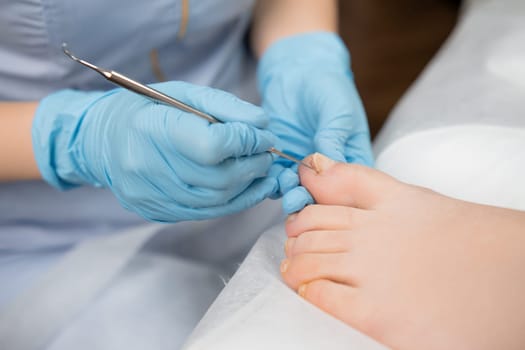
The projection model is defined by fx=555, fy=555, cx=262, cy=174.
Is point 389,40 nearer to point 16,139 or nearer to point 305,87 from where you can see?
point 305,87

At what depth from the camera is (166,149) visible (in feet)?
2.06

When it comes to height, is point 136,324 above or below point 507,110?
below

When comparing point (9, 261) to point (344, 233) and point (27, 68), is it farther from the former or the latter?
point (344, 233)

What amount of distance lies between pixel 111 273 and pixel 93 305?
0.05 metres

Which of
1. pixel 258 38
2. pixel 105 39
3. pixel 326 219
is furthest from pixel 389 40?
pixel 326 219

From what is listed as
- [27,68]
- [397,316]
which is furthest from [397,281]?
[27,68]

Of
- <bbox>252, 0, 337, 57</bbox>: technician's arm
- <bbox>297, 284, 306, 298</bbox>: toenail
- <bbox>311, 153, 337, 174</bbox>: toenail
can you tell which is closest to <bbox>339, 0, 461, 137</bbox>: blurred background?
<bbox>252, 0, 337, 57</bbox>: technician's arm

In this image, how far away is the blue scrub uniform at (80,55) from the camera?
0.74m

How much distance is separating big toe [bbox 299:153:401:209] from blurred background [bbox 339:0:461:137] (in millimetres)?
990

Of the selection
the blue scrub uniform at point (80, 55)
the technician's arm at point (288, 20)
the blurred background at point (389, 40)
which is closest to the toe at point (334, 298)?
the blue scrub uniform at point (80, 55)

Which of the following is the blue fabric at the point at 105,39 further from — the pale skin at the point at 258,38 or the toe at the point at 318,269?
the toe at the point at 318,269

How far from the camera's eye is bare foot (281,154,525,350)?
0.51 meters

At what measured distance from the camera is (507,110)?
0.78 metres

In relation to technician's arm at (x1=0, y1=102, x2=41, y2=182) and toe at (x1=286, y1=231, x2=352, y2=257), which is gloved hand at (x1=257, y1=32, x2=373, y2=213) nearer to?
toe at (x1=286, y1=231, x2=352, y2=257)
